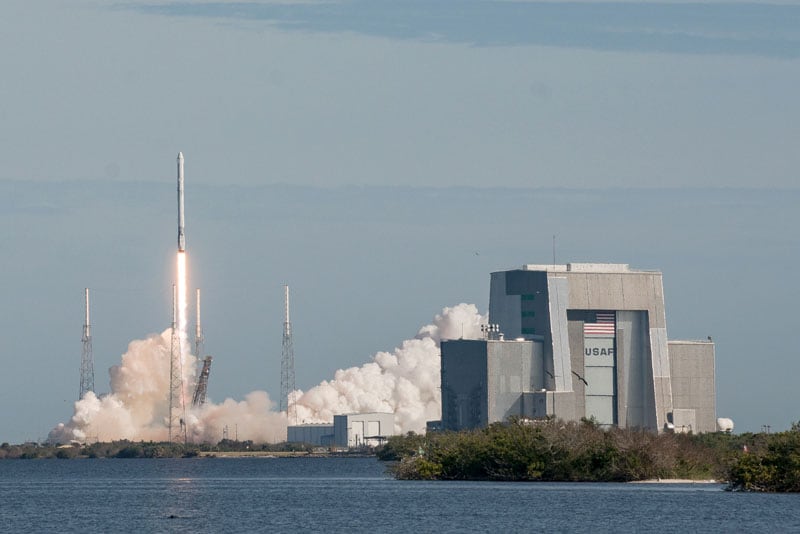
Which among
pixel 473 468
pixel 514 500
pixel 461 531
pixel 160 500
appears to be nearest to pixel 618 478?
pixel 473 468

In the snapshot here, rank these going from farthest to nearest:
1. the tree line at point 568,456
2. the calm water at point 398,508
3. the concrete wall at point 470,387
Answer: the concrete wall at point 470,387
the tree line at point 568,456
the calm water at point 398,508

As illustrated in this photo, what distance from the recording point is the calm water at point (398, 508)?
80625mm

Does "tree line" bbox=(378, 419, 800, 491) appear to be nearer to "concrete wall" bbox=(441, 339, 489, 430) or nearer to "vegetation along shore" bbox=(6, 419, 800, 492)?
"vegetation along shore" bbox=(6, 419, 800, 492)

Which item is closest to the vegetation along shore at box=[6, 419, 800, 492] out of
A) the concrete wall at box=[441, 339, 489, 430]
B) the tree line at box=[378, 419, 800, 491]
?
the tree line at box=[378, 419, 800, 491]

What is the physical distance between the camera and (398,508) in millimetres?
93188

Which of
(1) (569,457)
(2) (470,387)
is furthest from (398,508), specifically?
(2) (470,387)

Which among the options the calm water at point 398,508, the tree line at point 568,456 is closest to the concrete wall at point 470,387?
the calm water at point 398,508

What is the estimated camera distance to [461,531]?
77.1 meters

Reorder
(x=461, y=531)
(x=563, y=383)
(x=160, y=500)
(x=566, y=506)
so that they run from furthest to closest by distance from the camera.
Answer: (x=563, y=383) < (x=160, y=500) < (x=566, y=506) < (x=461, y=531)

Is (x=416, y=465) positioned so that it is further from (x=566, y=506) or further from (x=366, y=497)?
(x=566, y=506)

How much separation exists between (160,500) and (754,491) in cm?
3765

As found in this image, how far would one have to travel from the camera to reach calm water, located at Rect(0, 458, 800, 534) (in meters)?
80.6

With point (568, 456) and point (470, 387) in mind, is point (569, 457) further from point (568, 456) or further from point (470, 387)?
point (470, 387)

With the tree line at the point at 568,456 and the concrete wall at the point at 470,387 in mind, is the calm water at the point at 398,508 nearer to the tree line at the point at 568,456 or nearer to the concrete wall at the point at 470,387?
the tree line at the point at 568,456
